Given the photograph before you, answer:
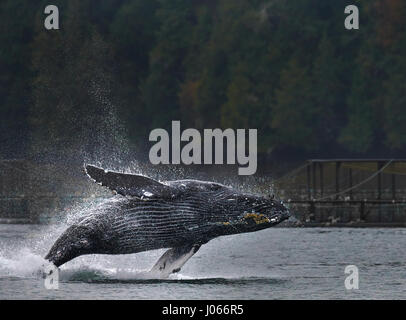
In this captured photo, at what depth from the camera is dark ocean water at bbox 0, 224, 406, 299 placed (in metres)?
43.7

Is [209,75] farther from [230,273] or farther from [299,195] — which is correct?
[230,273]

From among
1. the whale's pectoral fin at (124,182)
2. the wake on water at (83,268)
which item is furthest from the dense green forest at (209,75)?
the whale's pectoral fin at (124,182)

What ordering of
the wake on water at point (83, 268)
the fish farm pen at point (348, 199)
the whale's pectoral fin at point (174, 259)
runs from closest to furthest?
1. the whale's pectoral fin at point (174, 259)
2. the wake on water at point (83, 268)
3. the fish farm pen at point (348, 199)

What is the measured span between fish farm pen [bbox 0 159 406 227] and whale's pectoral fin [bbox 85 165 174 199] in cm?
3141

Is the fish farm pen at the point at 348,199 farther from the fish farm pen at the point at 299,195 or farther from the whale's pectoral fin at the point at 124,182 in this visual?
the whale's pectoral fin at the point at 124,182

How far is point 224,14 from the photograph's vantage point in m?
136

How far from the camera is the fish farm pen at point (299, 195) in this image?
81.1 meters

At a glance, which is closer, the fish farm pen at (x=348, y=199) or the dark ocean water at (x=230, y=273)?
the dark ocean water at (x=230, y=273)

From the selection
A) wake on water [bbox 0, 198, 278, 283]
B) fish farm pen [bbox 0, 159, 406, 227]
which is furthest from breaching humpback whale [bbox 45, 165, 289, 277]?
fish farm pen [bbox 0, 159, 406, 227]

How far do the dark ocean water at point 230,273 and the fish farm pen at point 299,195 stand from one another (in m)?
14.0

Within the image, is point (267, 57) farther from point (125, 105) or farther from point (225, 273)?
point (225, 273)

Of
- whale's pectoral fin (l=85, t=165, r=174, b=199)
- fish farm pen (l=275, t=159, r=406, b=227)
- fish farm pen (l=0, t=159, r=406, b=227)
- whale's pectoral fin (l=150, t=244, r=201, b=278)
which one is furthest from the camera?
fish farm pen (l=0, t=159, r=406, b=227)

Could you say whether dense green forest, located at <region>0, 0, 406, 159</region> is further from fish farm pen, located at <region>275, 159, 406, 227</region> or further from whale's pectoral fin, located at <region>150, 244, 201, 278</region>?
whale's pectoral fin, located at <region>150, 244, 201, 278</region>
